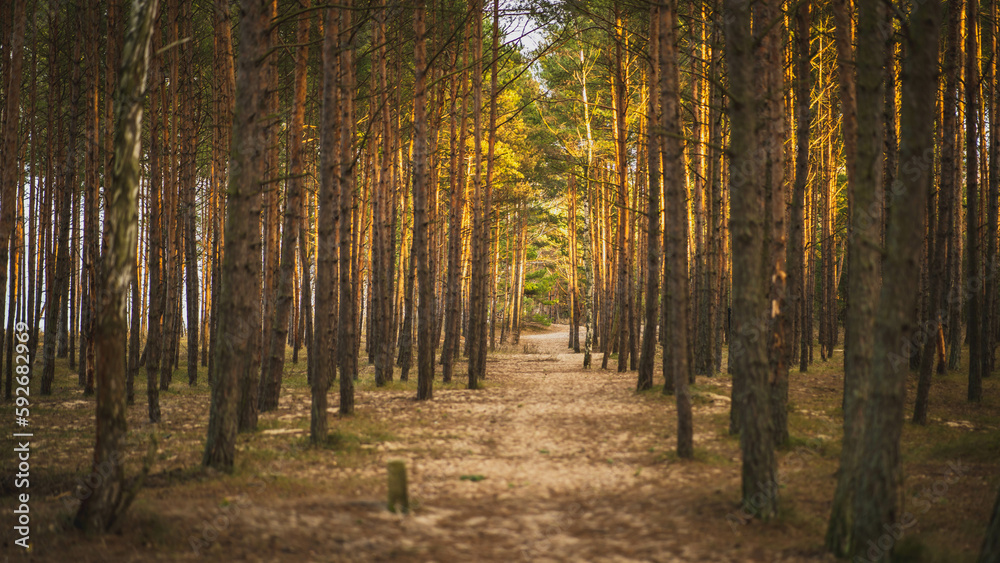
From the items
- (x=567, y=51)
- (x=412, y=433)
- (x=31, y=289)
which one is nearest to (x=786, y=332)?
(x=412, y=433)

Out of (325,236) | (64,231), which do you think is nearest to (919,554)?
(325,236)

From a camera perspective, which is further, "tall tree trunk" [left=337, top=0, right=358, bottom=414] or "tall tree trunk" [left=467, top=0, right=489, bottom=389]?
"tall tree trunk" [left=467, top=0, right=489, bottom=389]

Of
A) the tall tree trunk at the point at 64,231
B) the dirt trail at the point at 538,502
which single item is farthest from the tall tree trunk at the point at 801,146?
the tall tree trunk at the point at 64,231

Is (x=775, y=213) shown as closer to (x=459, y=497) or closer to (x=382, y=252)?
(x=459, y=497)

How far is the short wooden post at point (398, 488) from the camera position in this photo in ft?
17.2

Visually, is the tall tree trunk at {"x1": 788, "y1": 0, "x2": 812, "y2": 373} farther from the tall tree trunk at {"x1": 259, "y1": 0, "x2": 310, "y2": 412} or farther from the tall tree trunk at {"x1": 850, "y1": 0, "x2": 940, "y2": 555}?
the tall tree trunk at {"x1": 259, "y1": 0, "x2": 310, "y2": 412}

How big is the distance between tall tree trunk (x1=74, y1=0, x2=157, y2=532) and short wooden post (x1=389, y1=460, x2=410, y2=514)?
1.92 metres

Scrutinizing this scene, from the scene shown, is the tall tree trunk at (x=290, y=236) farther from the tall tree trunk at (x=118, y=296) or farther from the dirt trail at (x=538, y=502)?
the tall tree trunk at (x=118, y=296)

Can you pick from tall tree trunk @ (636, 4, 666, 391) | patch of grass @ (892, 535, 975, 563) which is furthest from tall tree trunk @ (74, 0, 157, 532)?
tall tree trunk @ (636, 4, 666, 391)

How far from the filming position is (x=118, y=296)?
4.46m

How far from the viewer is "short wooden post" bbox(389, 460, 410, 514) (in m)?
5.23

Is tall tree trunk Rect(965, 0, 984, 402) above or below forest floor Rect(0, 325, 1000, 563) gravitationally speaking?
above

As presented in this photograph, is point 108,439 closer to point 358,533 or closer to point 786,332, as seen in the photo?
point 358,533

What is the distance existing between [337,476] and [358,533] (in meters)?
1.99
